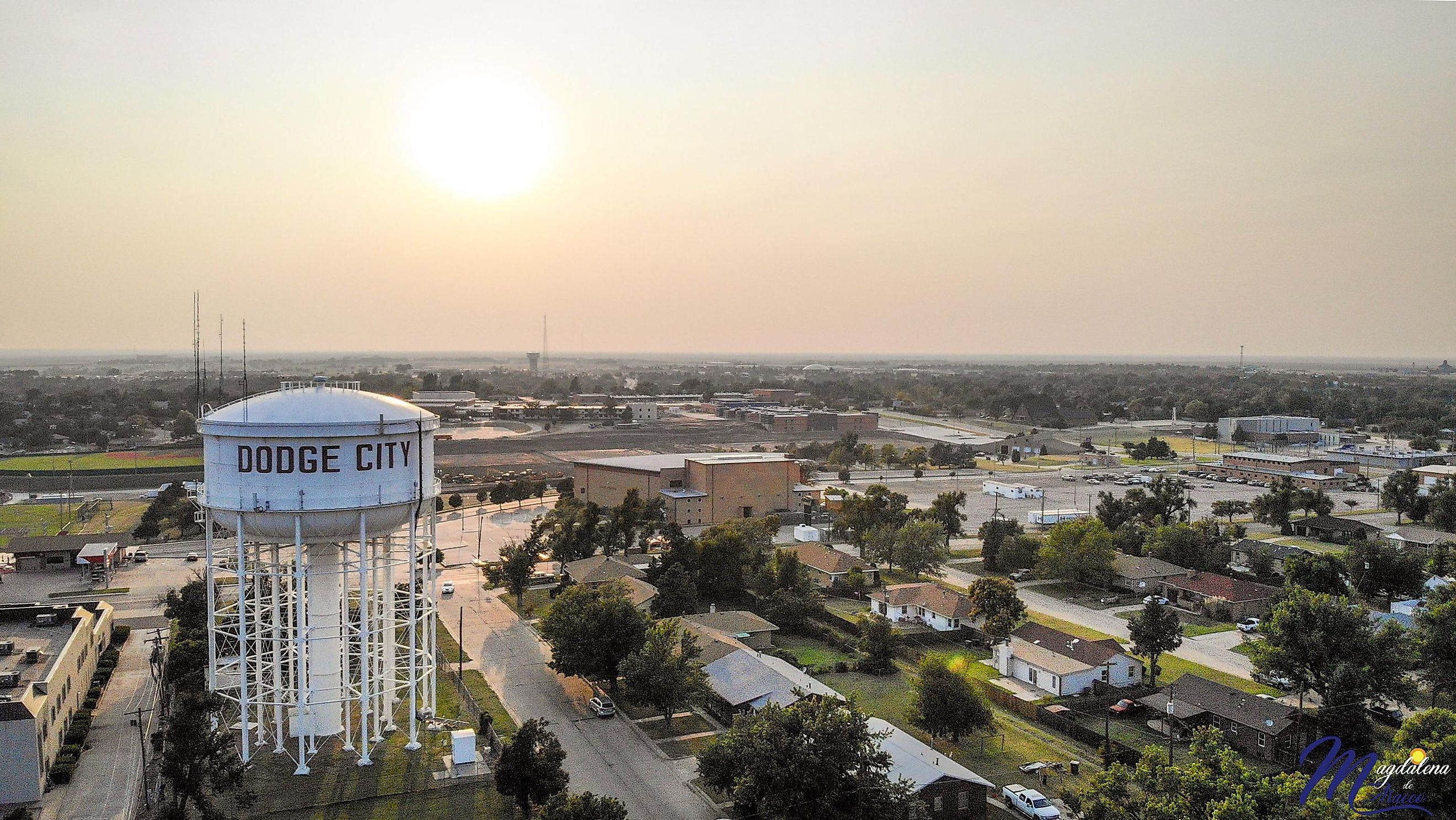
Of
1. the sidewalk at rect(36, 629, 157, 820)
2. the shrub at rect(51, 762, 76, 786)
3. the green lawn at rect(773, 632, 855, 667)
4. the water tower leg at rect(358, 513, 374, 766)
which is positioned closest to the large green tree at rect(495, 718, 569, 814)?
the water tower leg at rect(358, 513, 374, 766)

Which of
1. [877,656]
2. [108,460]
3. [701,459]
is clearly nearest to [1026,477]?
[701,459]

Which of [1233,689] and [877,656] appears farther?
[877,656]

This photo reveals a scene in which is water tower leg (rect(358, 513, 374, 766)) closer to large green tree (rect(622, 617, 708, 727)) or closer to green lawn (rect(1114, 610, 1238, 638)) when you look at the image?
large green tree (rect(622, 617, 708, 727))

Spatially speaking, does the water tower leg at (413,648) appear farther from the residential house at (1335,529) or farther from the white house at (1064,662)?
the residential house at (1335,529)

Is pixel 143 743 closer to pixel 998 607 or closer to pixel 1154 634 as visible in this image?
pixel 998 607

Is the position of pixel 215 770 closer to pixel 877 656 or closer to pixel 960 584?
pixel 877 656

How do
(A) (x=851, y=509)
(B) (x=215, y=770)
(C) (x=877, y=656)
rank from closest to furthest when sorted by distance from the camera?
(B) (x=215, y=770), (C) (x=877, y=656), (A) (x=851, y=509)
